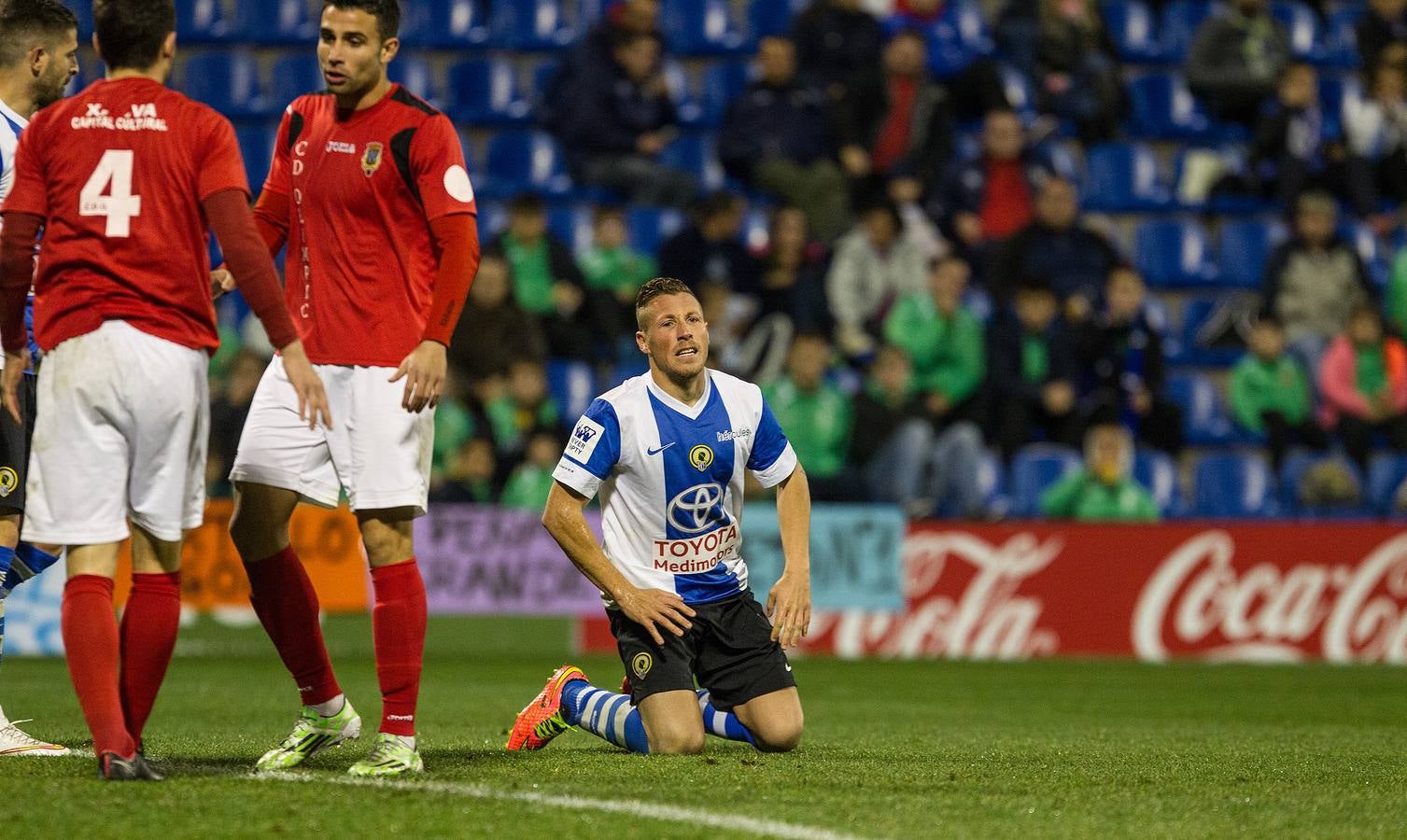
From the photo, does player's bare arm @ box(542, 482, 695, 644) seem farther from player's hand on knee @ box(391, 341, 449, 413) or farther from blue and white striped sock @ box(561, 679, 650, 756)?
player's hand on knee @ box(391, 341, 449, 413)

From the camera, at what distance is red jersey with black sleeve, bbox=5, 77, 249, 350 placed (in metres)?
4.57

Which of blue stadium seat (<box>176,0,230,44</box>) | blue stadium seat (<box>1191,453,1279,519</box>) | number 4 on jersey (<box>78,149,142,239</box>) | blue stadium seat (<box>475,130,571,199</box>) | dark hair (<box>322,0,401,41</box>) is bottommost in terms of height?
blue stadium seat (<box>1191,453,1279,519</box>)

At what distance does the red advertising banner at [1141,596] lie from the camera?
12.4 m

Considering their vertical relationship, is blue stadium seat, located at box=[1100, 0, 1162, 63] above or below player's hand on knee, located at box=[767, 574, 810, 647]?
above

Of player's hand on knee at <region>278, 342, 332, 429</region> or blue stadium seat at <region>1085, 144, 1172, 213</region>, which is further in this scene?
blue stadium seat at <region>1085, 144, 1172, 213</region>

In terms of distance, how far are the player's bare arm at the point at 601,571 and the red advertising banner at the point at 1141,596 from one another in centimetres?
670

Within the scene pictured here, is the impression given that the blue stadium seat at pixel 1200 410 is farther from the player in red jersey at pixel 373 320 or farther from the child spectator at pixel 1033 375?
the player in red jersey at pixel 373 320

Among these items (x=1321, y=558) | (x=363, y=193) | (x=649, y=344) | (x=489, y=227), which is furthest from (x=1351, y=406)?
→ (x=363, y=193)

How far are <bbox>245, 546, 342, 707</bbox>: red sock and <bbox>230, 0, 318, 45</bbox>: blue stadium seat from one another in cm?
1129

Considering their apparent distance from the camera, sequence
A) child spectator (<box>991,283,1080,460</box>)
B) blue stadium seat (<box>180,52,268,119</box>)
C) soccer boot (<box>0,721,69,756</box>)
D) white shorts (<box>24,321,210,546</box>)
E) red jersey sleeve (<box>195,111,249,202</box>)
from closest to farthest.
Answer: white shorts (<box>24,321,210,546</box>) → red jersey sleeve (<box>195,111,249,202</box>) → soccer boot (<box>0,721,69,756</box>) → child spectator (<box>991,283,1080,460</box>) → blue stadium seat (<box>180,52,268,119</box>)

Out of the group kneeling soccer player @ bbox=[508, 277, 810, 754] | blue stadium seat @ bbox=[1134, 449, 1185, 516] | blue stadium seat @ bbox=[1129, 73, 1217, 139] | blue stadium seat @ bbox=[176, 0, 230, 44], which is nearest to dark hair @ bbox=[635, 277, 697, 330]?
kneeling soccer player @ bbox=[508, 277, 810, 754]

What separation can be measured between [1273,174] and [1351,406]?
9.82 ft

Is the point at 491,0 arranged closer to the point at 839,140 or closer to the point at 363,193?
the point at 839,140

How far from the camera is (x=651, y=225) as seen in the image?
49.2 ft
